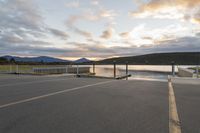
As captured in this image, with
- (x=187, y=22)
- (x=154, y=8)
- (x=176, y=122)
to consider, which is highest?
(x=154, y=8)

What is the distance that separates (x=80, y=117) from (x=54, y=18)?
14.9 metres

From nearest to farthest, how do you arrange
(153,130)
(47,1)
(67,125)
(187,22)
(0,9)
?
1. (153,130)
2. (67,125)
3. (47,1)
4. (187,22)
5. (0,9)

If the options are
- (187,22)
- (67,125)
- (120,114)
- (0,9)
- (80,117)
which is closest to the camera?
(67,125)

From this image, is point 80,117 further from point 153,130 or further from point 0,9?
point 0,9

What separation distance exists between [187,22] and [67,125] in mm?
15584

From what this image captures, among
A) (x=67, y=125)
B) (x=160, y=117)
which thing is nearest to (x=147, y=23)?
(x=160, y=117)

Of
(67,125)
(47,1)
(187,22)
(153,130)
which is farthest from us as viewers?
(187,22)

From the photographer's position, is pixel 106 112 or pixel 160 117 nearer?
pixel 160 117

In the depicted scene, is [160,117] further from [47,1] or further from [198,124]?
[47,1]

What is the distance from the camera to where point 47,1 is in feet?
44.3

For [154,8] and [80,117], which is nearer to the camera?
[80,117]

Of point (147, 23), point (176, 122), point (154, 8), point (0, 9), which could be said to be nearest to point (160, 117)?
point (176, 122)

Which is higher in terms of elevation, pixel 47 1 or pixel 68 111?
pixel 47 1

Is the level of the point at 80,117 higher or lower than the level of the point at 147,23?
lower
